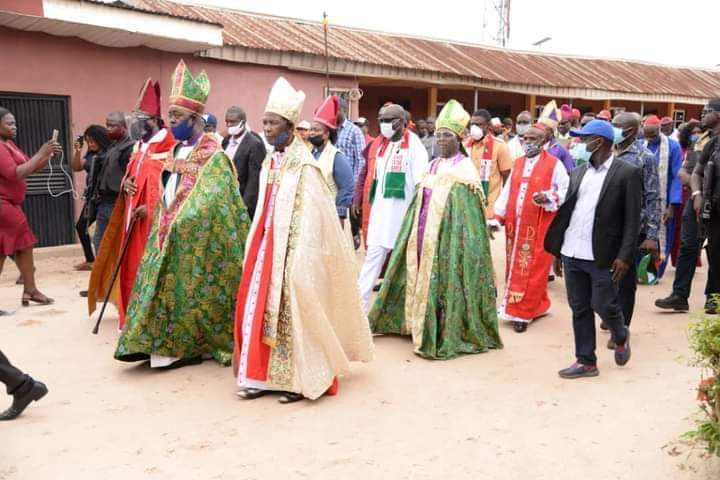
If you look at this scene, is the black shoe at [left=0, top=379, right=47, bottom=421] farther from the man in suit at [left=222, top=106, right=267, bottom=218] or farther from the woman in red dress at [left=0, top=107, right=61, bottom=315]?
the man in suit at [left=222, top=106, right=267, bottom=218]

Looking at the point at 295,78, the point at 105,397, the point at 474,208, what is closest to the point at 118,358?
the point at 105,397

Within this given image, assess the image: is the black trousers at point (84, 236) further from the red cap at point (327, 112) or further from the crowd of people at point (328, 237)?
the red cap at point (327, 112)

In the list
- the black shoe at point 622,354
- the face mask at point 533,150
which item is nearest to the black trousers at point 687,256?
the face mask at point 533,150

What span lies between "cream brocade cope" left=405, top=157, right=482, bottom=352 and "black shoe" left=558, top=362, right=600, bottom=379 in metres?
1.13

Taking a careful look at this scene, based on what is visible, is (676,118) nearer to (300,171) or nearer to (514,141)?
(514,141)

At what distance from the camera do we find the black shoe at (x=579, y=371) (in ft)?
16.7

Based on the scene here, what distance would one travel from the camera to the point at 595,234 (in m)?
4.81

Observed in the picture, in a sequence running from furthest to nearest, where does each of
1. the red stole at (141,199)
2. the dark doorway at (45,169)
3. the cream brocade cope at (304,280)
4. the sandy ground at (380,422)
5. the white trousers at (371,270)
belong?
the dark doorway at (45,169) < the white trousers at (371,270) < the red stole at (141,199) < the cream brocade cope at (304,280) < the sandy ground at (380,422)

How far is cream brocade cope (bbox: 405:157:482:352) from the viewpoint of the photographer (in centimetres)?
571

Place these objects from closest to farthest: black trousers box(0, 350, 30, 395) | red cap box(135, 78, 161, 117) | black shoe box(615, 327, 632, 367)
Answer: black trousers box(0, 350, 30, 395) < black shoe box(615, 327, 632, 367) < red cap box(135, 78, 161, 117)

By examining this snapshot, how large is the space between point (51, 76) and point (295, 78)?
16.5 ft

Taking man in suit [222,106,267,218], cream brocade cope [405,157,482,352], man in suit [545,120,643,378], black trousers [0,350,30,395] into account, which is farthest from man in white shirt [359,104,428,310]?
black trousers [0,350,30,395]

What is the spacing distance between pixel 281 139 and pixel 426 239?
5.06 ft

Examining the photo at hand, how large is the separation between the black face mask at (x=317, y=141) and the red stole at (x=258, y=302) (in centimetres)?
281
